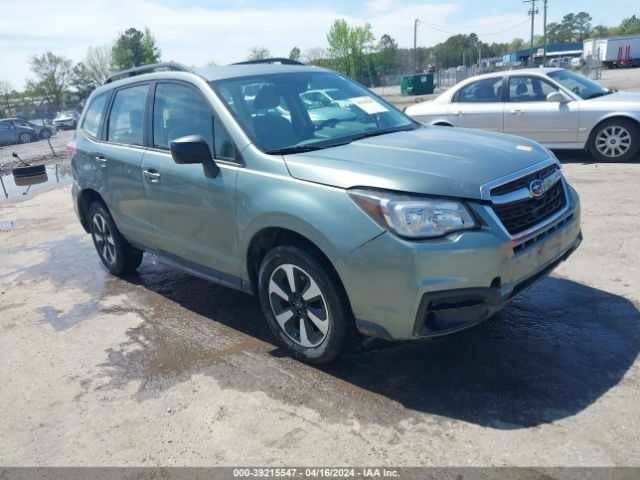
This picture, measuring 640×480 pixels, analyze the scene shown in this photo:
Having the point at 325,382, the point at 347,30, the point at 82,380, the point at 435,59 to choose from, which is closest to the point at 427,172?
the point at 325,382

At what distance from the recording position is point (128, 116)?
507cm

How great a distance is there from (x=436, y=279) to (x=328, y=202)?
2.45 feet

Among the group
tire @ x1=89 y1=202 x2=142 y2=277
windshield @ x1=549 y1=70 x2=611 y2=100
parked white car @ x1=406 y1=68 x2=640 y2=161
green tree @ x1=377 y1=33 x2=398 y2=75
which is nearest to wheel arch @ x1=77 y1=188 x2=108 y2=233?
tire @ x1=89 y1=202 x2=142 y2=277

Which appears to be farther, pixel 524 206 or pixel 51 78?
pixel 51 78

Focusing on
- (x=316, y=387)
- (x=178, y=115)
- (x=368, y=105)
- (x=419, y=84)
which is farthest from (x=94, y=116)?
(x=419, y=84)

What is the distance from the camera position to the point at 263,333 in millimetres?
4277

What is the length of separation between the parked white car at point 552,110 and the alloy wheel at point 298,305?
620 centimetres

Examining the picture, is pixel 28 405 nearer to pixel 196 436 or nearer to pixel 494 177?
pixel 196 436

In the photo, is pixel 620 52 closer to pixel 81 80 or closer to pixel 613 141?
pixel 613 141

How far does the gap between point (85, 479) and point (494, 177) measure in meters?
2.66

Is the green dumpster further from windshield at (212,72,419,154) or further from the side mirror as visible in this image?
windshield at (212,72,419,154)

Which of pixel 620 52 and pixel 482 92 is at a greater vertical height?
pixel 620 52

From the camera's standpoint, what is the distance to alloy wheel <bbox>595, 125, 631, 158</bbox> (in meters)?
8.93

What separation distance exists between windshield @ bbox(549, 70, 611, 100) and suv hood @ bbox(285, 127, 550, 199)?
6.29 m
